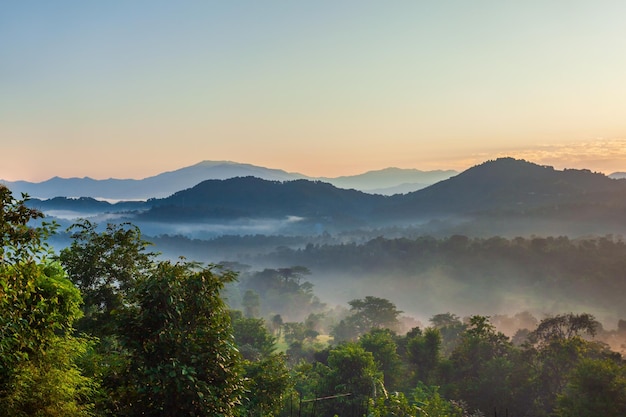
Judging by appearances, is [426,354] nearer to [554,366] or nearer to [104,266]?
[554,366]

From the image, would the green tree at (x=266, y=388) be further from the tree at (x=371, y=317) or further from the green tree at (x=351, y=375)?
the tree at (x=371, y=317)

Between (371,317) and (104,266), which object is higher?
(104,266)

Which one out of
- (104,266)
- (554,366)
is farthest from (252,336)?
(104,266)

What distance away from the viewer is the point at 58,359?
8.33 meters

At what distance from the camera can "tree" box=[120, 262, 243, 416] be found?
7.88 metres

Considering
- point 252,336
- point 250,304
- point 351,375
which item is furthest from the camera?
point 250,304

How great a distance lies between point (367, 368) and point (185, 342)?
2584cm

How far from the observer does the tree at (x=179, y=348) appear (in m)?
7.88

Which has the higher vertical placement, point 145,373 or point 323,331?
point 145,373

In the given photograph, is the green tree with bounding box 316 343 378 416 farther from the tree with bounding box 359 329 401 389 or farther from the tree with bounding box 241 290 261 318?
the tree with bounding box 241 290 261 318

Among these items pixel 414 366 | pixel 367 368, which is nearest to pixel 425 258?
pixel 414 366

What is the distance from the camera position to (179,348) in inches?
320

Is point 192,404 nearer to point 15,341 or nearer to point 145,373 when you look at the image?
point 145,373

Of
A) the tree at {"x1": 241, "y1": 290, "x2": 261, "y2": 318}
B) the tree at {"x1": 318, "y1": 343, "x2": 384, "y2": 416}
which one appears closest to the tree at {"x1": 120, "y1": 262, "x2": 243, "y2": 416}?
the tree at {"x1": 318, "y1": 343, "x2": 384, "y2": 416}
